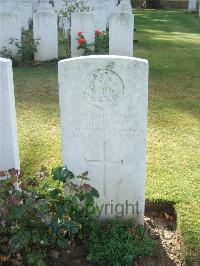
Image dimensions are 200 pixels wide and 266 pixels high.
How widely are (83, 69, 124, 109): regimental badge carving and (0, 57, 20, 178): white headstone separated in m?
0.59

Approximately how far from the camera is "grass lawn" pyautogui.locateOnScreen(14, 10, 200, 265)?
4336 mm

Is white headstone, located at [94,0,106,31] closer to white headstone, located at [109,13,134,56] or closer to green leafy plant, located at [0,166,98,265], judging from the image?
white headstone, located at [109,13,134,56]

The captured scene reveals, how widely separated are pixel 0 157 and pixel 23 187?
1.57 ft

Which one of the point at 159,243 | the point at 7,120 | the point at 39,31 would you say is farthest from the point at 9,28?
the point at 159,243

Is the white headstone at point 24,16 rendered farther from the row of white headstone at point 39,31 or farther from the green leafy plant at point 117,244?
the green leafy plant at point 117,244

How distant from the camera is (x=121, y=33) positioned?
9.94 metres

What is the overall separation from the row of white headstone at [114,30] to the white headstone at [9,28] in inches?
50.4

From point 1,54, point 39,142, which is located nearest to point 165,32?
point 1,54

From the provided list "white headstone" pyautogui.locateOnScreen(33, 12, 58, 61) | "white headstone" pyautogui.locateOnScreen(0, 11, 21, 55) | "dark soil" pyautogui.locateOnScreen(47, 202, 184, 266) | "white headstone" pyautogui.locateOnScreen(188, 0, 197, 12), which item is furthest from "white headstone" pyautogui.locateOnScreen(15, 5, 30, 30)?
"white headstone" pyautogui.locateOnScreen(188, 0, 197, 12)

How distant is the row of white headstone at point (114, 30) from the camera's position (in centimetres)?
986

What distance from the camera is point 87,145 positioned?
3.68m

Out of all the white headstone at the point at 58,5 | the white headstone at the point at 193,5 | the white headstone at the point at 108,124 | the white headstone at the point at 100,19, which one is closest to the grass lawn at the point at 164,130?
the white headstone at the point at 108,124

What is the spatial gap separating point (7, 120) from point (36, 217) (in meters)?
0.83

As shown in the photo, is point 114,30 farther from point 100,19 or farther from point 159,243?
point 159,243
